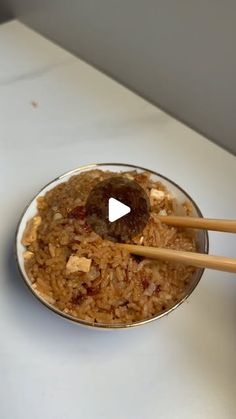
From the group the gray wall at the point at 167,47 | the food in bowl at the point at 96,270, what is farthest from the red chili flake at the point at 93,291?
the gray wall at the point at 167,47

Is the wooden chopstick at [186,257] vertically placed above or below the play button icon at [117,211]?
below

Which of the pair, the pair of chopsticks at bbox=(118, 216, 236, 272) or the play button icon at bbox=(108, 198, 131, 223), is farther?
the play button icon at bbox=(108, 198, 131, 223)

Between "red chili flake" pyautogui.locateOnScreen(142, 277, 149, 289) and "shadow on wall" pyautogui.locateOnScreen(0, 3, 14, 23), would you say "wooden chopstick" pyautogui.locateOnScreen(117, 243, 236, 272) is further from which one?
"shadow on wall" pyautogui.locateOnScreen(0, 3, 14, 23)

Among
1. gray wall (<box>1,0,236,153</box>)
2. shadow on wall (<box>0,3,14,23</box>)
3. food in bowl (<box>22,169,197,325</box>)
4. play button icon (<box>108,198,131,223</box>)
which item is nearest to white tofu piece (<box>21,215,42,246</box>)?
food in bowl (<box>22,169,197,325</box>)

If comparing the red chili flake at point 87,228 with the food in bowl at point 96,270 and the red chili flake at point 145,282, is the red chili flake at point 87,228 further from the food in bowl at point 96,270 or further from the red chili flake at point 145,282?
the red chili flake at point 145,282

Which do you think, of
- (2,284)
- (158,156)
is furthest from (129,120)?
(2,284)

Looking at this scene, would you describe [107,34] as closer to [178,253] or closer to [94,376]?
[178,253]
